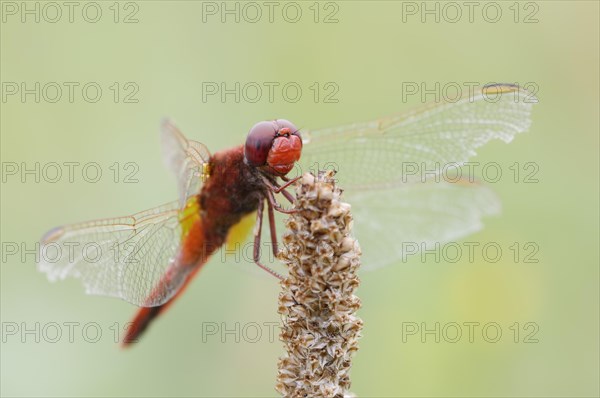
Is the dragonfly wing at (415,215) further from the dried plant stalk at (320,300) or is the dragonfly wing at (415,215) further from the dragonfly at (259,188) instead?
the dried plant stalk at (320,300)

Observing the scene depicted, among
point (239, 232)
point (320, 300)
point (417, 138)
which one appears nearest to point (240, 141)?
point (239, 232)

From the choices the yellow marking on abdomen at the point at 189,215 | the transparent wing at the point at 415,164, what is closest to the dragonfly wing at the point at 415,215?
the transparent wing at the point at 415,164

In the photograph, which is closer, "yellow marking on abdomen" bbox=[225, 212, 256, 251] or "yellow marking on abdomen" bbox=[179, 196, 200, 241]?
"yellow marking on abdomen" bbox=[179, 196, 200, 241]

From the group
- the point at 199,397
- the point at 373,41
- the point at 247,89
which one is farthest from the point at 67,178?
the point at 373,41

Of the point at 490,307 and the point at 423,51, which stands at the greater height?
the point at 423,51

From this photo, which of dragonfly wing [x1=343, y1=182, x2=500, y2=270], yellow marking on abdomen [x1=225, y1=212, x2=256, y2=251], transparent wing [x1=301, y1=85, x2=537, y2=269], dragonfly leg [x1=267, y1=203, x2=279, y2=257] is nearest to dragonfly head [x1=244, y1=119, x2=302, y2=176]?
dragonfly leg [x1=267, y1=203, x2=279, y2=257]

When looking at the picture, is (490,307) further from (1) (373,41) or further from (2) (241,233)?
(1) (373,41)

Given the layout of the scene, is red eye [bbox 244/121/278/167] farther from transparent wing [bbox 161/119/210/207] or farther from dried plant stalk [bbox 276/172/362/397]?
dried plant stalk [bbox 276/172/362/397]

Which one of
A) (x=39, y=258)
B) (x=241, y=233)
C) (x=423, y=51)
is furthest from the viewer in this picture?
(x=423, y=51)
